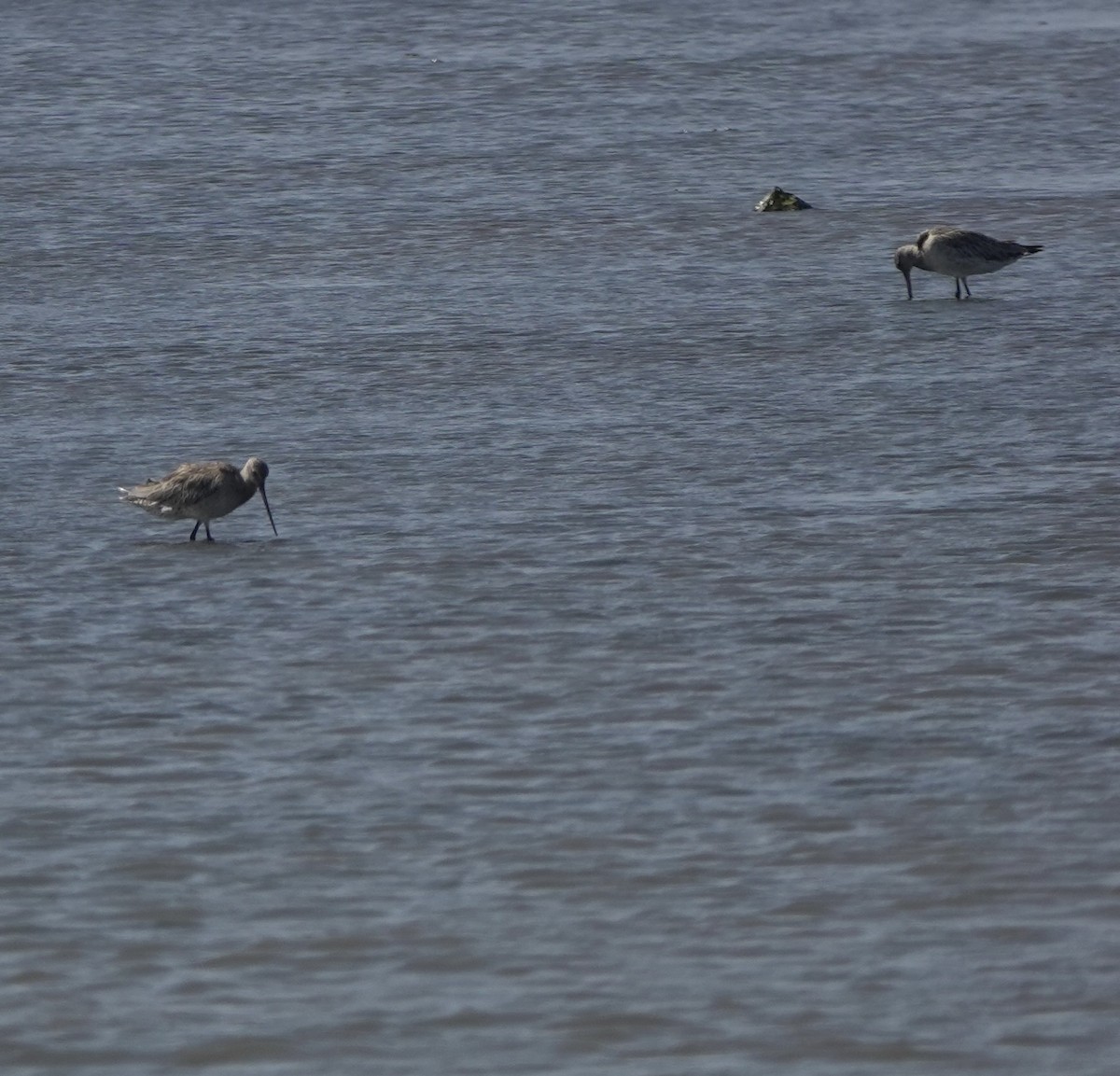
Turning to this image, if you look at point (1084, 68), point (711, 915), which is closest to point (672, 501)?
point (711, 915)

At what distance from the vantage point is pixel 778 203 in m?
25.2

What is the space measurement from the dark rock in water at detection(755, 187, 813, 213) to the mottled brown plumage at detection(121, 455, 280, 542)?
420 inches

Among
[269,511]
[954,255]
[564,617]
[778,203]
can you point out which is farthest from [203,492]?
[778,203]

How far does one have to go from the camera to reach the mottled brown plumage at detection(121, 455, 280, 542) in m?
15.3

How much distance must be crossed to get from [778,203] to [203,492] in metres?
11.0

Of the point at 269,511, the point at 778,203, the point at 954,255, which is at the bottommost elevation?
the point at 778,203

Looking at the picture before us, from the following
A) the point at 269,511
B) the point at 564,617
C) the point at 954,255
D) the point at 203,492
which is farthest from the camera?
the point at 954,255

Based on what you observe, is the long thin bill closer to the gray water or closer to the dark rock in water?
the gray water

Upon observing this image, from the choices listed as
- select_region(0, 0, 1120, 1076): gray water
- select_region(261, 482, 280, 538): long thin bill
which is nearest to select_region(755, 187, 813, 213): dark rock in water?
select_region(0, 0, 1120, 1076): gray water

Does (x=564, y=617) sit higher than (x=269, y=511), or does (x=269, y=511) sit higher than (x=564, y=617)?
(x=269, y=511)

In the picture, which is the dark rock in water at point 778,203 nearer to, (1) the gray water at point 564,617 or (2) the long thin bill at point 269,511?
(1) the gray water at point 564,617

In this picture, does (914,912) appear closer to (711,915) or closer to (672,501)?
(711,915)

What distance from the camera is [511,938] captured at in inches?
383

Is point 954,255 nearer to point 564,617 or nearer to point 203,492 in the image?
point 203,492
